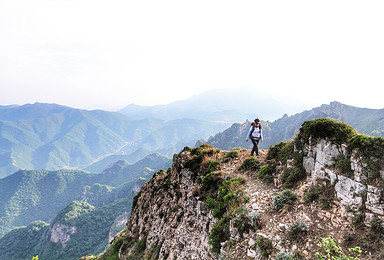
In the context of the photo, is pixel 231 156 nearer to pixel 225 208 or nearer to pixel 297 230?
pixel 225 208

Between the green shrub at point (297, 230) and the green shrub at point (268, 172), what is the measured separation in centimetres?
391

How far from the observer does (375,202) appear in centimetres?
580

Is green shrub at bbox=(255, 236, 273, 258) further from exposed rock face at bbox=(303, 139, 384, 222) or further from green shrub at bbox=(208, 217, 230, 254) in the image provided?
exposed rock face at bbox=(303, 139, 384, 222)

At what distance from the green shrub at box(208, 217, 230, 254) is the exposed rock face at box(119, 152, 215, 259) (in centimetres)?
66

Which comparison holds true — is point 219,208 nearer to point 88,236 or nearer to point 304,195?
point 304,195

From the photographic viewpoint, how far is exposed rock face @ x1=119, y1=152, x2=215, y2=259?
37.6 ft

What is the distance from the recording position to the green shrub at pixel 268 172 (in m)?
10.5

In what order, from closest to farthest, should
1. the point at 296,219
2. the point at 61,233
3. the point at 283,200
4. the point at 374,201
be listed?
the point at 374,201 < the point at 296,219 < the point at 283,200 < the point at 61,233

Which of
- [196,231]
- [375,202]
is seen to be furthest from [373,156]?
[196,231]

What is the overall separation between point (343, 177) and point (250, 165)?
596 cm

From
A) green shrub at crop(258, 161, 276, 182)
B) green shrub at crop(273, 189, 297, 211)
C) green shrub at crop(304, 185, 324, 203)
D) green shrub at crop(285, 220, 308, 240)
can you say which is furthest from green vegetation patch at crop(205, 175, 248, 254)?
green shrub at crop(304, 185, 324, 203)

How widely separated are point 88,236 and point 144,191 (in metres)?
148

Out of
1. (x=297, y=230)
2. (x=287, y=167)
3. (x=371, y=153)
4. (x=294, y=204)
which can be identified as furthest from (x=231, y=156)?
(x=371, y=153)

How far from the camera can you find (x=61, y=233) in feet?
444
